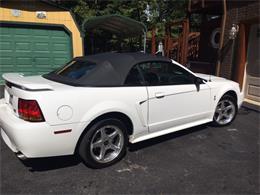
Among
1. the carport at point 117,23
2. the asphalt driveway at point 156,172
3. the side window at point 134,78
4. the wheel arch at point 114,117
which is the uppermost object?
the carport at point 117,23

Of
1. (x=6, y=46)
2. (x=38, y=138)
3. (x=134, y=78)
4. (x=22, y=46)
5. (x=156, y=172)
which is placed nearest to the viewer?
(x=38, y=138)

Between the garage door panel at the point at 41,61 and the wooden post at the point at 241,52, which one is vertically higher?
the wooden post at the point at 241,52

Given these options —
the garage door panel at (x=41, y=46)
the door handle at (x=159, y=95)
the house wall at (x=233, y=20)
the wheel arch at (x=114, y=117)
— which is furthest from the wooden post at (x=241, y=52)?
the garage door panel at (x=41, y=46)

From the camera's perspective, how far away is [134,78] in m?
3.88

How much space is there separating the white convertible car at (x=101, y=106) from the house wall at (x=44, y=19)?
24.7ft

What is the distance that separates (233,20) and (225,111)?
4347mm

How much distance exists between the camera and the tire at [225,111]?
17.1 feet

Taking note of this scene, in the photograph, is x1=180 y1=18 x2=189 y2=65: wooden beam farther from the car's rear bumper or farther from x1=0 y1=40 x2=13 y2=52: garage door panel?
the car's rear bumper

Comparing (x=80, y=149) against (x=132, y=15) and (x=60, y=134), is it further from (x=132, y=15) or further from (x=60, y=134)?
(x=132, y=15)

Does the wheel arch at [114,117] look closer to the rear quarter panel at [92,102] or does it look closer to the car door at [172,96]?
the rear quarter panel at [92,102]

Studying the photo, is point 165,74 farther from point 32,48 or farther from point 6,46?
A: point 6,46

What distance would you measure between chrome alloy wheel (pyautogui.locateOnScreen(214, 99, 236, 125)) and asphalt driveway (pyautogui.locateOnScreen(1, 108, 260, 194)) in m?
0.76

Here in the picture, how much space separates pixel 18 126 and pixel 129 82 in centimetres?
162

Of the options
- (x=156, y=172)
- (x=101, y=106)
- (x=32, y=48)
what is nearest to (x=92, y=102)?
(x=101, y=106)
